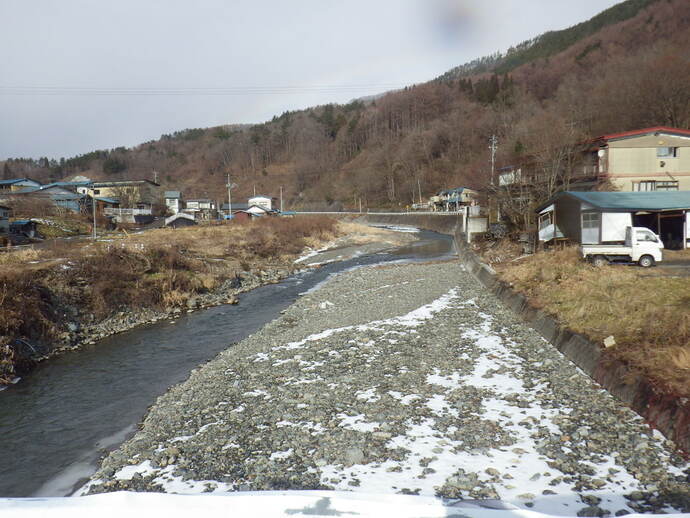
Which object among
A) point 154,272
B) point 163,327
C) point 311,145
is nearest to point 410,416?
point 163,327

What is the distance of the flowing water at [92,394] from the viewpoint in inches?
274

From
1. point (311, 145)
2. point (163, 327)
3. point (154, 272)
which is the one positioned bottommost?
point (163, 327)

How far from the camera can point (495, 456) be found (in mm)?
5734

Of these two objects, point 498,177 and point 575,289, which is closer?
point 575,289

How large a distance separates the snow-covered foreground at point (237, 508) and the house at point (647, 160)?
34299 millimetres

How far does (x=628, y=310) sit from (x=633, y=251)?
7.86 meters

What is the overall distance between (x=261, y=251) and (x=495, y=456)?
94.4ft

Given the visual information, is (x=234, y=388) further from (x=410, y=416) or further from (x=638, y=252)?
(x=638, y=252)

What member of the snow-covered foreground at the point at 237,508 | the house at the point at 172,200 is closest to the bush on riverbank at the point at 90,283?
the snow-covered foreground at the point at 237,508

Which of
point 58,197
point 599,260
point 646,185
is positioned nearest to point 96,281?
point 599,260

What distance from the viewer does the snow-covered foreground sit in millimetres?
2922

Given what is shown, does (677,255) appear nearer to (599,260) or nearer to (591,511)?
(599,260)

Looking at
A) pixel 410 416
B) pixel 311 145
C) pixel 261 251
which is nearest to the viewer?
pixel 410 416

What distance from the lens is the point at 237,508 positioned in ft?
9.82
